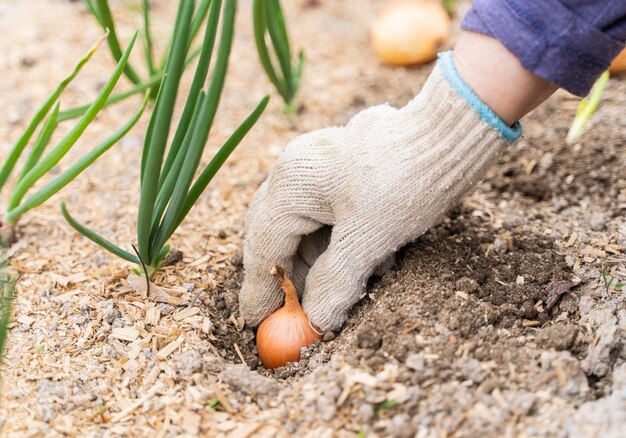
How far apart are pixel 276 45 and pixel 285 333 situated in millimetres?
983

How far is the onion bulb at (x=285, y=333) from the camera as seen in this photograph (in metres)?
1.47

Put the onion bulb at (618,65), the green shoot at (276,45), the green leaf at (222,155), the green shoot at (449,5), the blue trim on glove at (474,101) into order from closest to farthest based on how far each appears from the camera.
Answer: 1. the blue trim on glove at (474,101)
2. the green leaf at (222,155)
3. the green shoot at (276,45)
4. the onion bulb at (618,65)
5. the green shoot at (449,5)

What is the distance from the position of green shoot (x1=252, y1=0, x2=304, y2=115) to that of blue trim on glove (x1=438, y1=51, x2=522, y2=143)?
2.18ft

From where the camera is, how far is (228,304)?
1611 millimetres

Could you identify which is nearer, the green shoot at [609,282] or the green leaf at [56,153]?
the green leaf at [56,153]

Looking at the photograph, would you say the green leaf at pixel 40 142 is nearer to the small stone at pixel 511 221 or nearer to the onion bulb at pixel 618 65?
the small stone at pixel 511 221

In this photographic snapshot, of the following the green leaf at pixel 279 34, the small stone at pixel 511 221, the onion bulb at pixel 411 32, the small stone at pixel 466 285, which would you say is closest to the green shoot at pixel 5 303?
the small stone at pixel 466 285

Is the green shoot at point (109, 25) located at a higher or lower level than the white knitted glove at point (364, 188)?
higher

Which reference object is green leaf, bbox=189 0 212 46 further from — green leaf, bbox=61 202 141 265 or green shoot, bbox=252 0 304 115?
green leaf, bbox=61 202 141 265

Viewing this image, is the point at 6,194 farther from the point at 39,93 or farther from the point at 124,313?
the point at 124,313

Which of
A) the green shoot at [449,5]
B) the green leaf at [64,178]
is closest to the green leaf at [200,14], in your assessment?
the green leaf at [64,178]

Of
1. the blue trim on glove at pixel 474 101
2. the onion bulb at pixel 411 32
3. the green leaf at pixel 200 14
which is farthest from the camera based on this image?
the onion bulb at pixel 411 32

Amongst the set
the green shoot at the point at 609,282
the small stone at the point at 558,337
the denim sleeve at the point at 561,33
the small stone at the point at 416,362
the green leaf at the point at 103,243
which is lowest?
the green shoot at the point at 609,282

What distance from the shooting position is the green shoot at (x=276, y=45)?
1853mm
